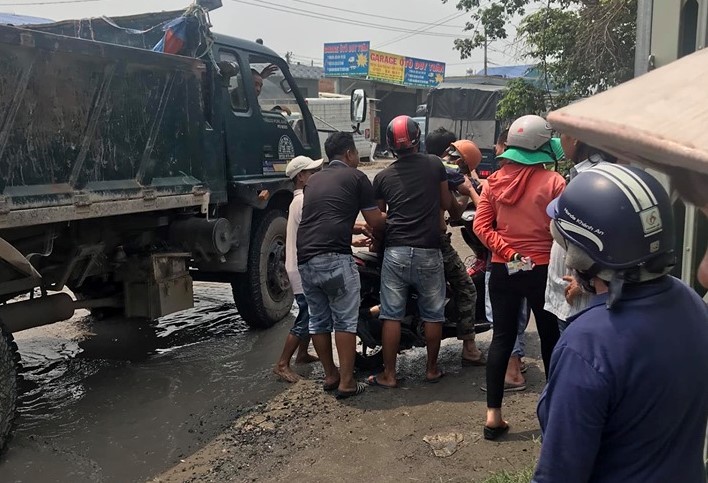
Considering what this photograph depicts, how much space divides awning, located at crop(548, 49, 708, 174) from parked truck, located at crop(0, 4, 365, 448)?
3.19 m

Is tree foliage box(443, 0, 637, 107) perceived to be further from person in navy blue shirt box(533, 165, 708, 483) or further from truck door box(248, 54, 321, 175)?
person in navy blue shirt box(533, 165, 708, 483)

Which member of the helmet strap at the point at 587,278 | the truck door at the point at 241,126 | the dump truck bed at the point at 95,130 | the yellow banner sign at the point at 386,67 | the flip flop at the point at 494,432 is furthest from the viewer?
the yellow banner sign at the point at 386,67

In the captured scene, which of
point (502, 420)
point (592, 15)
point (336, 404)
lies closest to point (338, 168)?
point (336, 404)

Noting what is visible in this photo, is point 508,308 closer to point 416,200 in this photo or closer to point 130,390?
point 416,200

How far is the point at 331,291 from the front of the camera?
4.30 m

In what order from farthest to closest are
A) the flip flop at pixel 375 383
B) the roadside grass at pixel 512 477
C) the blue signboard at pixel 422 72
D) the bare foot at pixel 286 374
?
the blue signboard at pixel 422 72 → the bare foot at pixel 286 374 → the flip flop at pixel 375 383 → the roadside grass at pixel 512 477

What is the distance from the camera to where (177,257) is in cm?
509

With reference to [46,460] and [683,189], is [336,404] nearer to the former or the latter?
[46,460]

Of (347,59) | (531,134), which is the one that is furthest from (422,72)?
(531,134)

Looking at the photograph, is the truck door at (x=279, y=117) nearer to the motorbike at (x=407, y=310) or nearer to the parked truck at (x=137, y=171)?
the parked truck at (x=137, y=171)

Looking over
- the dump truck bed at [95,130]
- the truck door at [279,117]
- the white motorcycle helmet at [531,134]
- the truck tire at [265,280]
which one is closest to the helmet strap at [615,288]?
the white motorcycle helmet at [531,134]

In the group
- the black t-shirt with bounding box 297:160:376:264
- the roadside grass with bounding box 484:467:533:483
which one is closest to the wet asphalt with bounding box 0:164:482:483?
the black t-shirt with bounding box 297:160:376:264

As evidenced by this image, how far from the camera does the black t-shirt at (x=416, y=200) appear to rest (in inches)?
168

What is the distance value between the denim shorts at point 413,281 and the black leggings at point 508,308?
0.78 m
